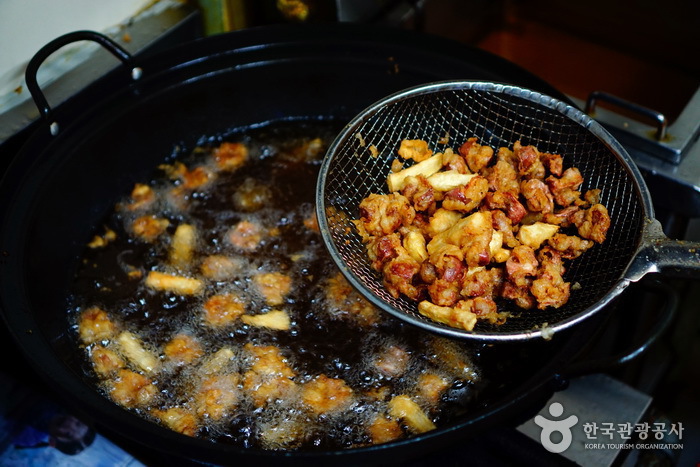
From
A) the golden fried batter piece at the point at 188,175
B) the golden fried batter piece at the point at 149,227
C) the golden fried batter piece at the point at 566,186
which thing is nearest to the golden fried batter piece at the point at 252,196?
the golden fried batter piece at the point at 188,175

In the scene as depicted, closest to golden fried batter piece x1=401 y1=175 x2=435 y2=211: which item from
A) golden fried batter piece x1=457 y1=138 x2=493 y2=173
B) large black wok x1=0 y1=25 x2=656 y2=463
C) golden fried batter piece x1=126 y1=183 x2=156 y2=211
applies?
golden fried batter piece x1=457 y1=138 x2=493 y2=173

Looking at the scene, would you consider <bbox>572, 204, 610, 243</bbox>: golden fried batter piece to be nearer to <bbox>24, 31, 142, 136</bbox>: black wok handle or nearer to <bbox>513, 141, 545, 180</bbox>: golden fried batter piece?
<bbox>513, 141, 545, 180</bbox>: golden fried batter piece

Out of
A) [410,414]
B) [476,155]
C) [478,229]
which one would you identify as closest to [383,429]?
[410,414]

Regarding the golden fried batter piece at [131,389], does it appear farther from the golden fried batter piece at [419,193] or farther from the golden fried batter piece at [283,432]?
the golden fried batter piece at [419,193]

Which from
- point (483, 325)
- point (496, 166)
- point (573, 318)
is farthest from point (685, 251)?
point (496, 166)

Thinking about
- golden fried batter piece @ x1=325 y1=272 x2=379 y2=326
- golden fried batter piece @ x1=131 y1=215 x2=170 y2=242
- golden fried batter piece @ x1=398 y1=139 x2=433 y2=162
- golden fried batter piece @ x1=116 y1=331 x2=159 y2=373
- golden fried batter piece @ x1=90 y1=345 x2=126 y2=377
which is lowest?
golden fried batter piece @ x1=90 y1=345 x2=126 y2=377

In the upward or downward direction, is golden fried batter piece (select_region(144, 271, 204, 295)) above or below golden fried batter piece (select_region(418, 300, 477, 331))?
below
